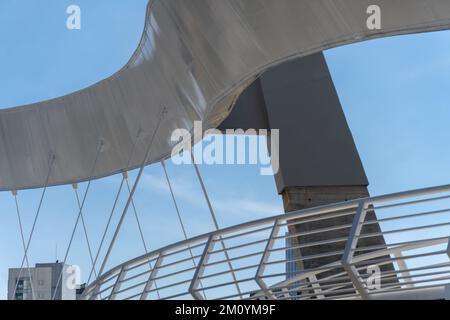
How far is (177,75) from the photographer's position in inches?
755

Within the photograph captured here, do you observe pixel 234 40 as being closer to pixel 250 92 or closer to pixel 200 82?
pixel 200 82

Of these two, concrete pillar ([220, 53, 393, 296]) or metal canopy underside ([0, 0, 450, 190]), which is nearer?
metal canopy underside ([0, 0, 450, 190])

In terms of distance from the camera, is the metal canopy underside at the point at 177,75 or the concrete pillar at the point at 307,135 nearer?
the metal canopy underside at the point at 177,75

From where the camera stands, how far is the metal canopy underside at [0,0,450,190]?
1417 cm

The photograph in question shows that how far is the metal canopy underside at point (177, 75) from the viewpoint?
558 inches

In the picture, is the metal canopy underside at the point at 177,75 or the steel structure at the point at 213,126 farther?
the metal canopy underside at the point at 177,75

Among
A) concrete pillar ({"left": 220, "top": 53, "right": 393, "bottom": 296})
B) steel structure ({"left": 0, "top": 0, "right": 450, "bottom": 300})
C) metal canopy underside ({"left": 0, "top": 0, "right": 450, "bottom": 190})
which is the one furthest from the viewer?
concrete pillar ({"left": 220, "top": 53, "right": 393, "bottom": 296})

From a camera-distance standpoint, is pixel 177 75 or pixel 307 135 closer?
pixel 177 75

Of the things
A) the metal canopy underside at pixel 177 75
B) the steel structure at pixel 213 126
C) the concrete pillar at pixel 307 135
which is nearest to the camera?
the steel structure at pixel 213 126

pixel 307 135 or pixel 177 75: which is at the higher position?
pixel 177 75

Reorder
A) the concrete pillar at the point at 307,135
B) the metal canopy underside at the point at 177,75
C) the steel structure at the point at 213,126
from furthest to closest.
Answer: the concrete pillar at the point at 307,135 → the metal canopy underside at the point at 177,75 → the steel structure at the point at 213,126

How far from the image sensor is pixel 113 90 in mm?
22875

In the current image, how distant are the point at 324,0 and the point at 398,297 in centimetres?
528

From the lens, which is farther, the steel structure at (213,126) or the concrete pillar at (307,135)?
the concrete pillar at (307,135)
